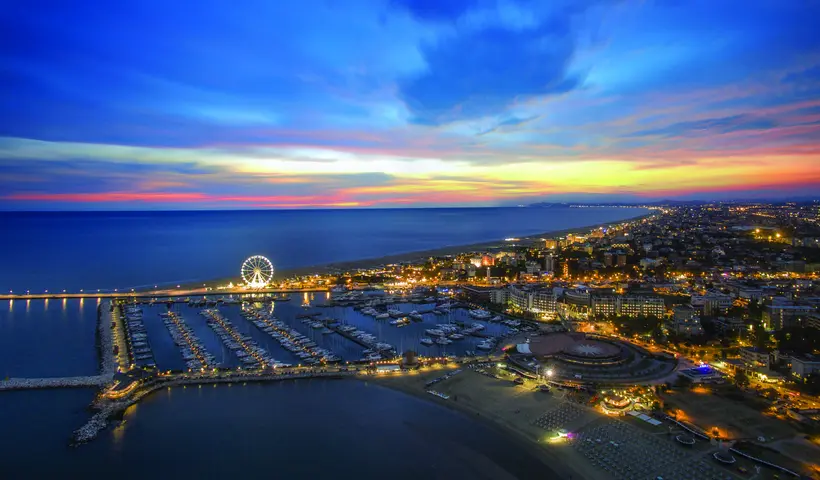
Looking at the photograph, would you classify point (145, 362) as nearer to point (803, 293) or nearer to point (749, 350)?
point (749, 350)

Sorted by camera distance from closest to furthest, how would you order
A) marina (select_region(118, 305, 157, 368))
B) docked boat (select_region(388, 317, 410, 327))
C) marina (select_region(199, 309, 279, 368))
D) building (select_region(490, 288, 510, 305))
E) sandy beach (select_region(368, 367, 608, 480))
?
sandy beach (select_region(368, 367, 608, 480)) < marina (select_region(199, 309, 279, 368)) < marina (select_region(118, 305, 157, 368)) < docked boat (select_region(388, 317, 410, 327)) < building (select_region(490, 288, 510, 305))

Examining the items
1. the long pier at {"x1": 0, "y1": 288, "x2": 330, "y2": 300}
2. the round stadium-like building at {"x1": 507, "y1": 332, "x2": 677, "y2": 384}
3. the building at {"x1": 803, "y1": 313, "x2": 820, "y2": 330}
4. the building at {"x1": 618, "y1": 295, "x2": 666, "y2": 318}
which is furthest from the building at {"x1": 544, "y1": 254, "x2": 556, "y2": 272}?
the round stadium-like building at {"x1": 507, "y1": 332, "x2": 677, "y2": 384}

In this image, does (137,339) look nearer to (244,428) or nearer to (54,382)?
(54,382)

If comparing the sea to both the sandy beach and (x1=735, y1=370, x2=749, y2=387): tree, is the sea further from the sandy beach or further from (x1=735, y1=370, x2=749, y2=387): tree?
(x1=735, y1=370, x2=749, y2=387): tree

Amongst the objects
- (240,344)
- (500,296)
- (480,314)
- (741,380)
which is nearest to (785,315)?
(741,380)

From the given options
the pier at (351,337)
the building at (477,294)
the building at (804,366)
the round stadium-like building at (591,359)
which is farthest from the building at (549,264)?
the building at (804,366)
